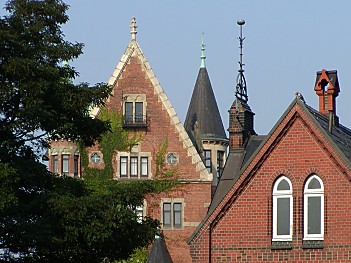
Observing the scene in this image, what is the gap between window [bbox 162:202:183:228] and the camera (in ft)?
203

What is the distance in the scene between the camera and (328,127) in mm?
36312

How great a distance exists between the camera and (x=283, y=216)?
35.1 metres

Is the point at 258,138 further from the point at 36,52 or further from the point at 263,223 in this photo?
the point at 36,52

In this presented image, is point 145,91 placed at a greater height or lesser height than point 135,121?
greater

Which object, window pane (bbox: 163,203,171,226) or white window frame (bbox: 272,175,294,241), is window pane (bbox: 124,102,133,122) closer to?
window pane (bbox: 163,203,171,226)

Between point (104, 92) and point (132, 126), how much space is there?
29.5 metres

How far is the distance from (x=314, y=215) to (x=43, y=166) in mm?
7764

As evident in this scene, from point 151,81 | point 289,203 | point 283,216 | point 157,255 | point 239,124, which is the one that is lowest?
point 157,255

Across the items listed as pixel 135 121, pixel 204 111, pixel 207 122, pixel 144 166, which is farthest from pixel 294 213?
pixel 204 111

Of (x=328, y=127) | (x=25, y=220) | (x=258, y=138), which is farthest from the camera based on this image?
(x=258, y=138)

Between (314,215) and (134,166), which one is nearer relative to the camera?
(314,215)

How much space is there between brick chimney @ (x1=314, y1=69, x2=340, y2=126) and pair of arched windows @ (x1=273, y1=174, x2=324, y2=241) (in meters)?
4.65

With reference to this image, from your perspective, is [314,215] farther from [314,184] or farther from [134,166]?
[134,166]

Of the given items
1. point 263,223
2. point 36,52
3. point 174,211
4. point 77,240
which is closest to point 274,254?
point 263,223
